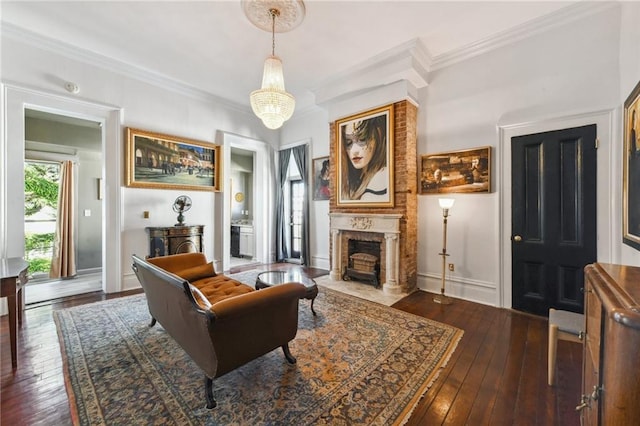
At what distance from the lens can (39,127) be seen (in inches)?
193

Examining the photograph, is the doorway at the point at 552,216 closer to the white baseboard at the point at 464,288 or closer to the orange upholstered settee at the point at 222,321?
the white baseboard at the point at 464,288

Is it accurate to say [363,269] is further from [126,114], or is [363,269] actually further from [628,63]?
[126,114]

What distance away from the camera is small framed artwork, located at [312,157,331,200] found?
18.1 ft

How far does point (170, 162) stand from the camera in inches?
Answer: 185

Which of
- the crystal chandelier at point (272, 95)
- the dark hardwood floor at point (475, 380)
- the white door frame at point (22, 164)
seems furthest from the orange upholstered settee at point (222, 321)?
the white door frame at point (22, 164)

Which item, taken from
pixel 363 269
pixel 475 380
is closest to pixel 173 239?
pixel 363 269

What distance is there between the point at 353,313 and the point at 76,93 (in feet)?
16.2

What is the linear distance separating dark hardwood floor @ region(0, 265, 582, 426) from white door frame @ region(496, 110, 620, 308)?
0.74 m

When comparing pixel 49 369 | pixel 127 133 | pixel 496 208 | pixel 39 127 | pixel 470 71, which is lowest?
pixel 49 369

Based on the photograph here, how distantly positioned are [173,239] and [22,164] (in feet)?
6.72

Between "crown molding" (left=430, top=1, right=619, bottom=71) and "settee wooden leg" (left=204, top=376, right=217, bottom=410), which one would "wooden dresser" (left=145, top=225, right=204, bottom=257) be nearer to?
"settee wooden leg" (left=204, top=376, right=217, bottom=410)

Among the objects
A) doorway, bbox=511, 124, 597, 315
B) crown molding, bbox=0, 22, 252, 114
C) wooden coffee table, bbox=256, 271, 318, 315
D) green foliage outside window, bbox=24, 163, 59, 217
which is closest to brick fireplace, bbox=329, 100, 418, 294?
doorway, bbox=511, 124, 597, 315

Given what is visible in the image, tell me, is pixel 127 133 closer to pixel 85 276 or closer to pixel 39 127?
pixel 39 127

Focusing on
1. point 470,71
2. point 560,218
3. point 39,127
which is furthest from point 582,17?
point 39,127
